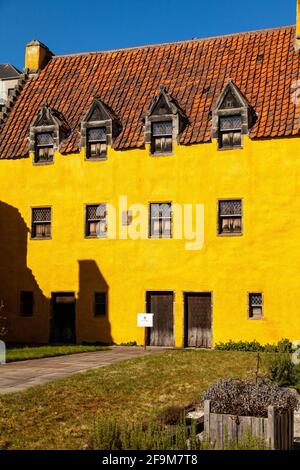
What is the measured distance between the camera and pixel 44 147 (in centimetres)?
2864

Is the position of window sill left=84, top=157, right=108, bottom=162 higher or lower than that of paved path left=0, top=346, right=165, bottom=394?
higher

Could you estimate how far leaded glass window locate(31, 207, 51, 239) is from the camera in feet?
93.2

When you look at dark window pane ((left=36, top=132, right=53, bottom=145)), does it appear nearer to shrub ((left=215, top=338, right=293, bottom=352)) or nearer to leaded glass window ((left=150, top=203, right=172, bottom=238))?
leaded glass window ((left=150, top=203, right=172, bottom=238))

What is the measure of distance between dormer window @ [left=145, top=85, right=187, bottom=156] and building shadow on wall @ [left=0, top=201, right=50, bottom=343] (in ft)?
24.2

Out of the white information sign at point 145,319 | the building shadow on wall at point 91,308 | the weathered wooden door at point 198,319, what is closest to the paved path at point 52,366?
the white information sign at point 145,319

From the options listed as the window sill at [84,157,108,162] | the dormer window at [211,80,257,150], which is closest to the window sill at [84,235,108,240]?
the window sill at [84,157,108,162]

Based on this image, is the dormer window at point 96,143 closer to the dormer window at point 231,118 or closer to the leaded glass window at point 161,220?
the leaded glass window at point 161,220

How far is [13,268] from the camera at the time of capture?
28547 mm

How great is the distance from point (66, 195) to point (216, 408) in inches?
771

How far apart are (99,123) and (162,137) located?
3015 mm

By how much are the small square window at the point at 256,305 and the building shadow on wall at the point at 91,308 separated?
636cm

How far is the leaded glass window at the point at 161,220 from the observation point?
26.5m

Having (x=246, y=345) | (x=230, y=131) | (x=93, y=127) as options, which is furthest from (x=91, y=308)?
(x=230, y=131)
